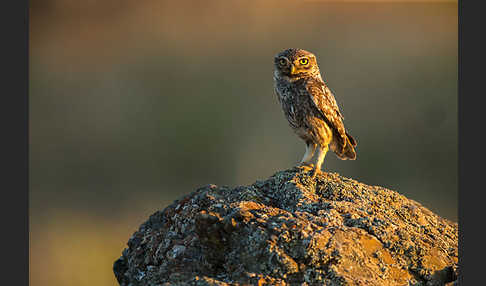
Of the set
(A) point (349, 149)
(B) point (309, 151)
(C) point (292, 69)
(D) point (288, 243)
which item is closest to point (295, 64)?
(C) point (292, 69)

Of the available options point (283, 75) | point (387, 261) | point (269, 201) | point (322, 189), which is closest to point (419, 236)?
point (387, 261)

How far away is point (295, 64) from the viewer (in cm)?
389

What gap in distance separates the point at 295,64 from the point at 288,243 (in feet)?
6.55

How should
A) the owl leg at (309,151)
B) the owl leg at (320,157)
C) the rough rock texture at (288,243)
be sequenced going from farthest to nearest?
the owl leg at (309,151) → the owl leg at (320,157) → the rough rock texture at (288,243)

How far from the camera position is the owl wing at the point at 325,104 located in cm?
387

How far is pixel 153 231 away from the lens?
2.90m

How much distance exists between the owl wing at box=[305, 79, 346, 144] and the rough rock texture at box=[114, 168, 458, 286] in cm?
100

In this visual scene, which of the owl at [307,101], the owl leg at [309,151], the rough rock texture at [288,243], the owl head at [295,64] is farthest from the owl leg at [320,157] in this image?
the owl head at [295,64]

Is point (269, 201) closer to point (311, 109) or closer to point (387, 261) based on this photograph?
point (387, 261)

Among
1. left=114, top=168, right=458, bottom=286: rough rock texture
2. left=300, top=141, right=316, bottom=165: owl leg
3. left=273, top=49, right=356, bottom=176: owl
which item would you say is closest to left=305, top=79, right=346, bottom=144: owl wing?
left=273, top=49, right=356, bottom=176: owl

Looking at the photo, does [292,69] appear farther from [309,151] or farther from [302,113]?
[309,151]

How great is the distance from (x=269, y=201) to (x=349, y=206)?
47cm

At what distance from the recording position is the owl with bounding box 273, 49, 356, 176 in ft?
12.8

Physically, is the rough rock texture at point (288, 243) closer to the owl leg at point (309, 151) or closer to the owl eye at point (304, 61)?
the owl leg at point (309, 151)
